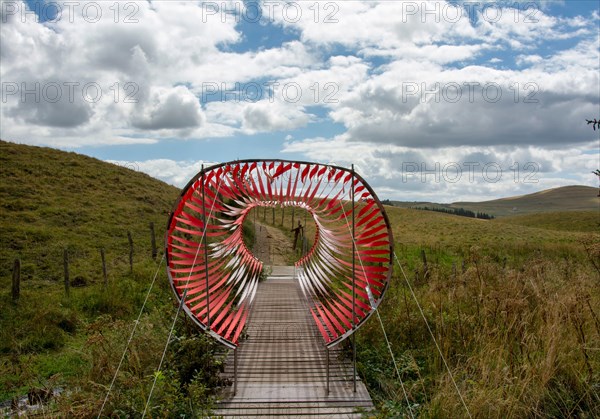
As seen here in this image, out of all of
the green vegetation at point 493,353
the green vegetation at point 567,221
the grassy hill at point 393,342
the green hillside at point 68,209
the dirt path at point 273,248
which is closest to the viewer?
the green vegetation at point 493,353

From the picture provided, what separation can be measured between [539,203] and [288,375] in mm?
161982

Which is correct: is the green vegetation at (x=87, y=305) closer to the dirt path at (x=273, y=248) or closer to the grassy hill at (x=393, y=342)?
the grassy hill at (x=393, y=342)

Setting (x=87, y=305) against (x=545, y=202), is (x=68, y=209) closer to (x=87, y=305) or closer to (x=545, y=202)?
(x=87, y=305)

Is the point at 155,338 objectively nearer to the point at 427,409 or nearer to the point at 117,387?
the point at 117,387

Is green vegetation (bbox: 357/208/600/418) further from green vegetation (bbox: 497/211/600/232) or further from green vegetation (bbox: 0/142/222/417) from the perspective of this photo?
green vegetation (bbox: 497/211/600/232)

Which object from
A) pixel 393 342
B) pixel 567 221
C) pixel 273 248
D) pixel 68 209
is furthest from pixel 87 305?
pixel 567 221

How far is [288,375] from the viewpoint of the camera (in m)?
5.71

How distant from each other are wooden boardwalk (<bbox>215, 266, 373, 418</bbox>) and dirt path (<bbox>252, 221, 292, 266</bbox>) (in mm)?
8229

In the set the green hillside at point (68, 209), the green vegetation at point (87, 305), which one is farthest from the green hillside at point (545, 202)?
the green vegetation at point (87, 305)

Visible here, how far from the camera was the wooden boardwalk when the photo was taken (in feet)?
15.8

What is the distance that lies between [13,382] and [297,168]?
456 centimetres

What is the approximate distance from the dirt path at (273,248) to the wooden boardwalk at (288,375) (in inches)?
324

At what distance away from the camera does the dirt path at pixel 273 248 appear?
17.2m

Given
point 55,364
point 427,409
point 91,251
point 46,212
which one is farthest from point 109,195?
point 427,409
